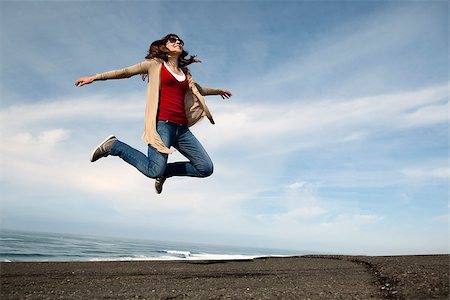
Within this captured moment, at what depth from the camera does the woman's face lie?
196 inches

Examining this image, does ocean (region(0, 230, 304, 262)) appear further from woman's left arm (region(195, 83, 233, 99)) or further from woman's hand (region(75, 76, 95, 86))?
woman's hand (region(75, 76, 95, 86))

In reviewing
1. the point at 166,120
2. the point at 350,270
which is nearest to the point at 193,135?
the point at 166,120

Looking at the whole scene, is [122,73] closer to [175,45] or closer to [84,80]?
[84,80]

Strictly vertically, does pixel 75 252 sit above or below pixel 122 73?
below

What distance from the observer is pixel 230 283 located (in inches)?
232

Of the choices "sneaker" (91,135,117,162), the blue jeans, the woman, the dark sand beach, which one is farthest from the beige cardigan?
the dark sand beach

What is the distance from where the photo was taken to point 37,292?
5.30m

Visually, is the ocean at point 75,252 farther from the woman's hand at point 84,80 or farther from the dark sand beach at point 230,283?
the woman's hand at point 84,80

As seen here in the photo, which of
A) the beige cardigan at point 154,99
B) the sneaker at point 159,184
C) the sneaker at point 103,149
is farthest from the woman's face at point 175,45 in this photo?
the sneaker at point 159,184

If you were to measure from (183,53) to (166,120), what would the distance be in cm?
114

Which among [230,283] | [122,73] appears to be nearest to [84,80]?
[122,73]

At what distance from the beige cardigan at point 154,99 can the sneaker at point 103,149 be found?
21.8 inches

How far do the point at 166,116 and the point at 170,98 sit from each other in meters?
0.28

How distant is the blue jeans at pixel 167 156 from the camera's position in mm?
4781
